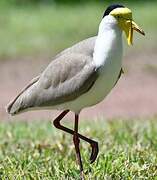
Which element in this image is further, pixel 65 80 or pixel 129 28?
pixel 65 80

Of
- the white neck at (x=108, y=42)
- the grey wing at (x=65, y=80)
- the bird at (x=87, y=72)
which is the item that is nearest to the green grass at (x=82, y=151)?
the bird at (x=87, y=72)

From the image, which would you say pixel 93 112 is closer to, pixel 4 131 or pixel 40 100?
pixel 4 131

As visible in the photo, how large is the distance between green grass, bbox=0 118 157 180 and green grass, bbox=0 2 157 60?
7.13m

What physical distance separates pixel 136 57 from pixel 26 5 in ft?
27.7

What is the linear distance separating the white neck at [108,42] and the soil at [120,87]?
4.95 meters

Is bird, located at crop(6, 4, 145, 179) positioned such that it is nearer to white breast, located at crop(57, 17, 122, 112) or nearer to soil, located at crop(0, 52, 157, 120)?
white breast, located at crop(57, 17, 122, 112)

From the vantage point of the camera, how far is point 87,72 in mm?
5699

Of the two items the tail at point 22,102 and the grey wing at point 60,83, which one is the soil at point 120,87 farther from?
the grey wing at point 60,83

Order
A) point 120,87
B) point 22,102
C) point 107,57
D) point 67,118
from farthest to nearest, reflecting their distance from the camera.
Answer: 1. point 120,87
2. point 67,118
3. point 22,102
4. point 107,57

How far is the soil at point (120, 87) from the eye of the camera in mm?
11289

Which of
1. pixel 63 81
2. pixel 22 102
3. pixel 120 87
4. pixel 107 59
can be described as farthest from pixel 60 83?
pixel 120 87

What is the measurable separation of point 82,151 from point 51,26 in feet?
39.7

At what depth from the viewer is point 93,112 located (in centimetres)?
1134

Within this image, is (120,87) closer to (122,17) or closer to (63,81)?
(63,81)
